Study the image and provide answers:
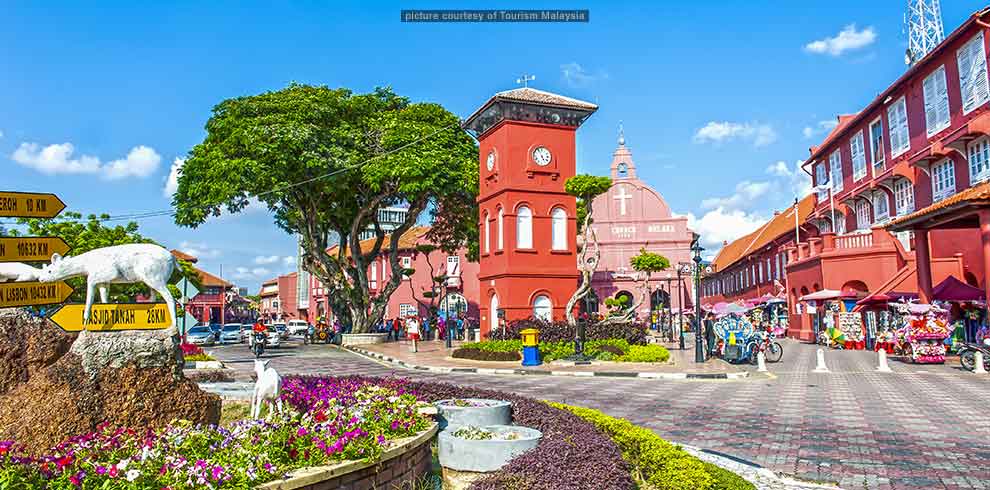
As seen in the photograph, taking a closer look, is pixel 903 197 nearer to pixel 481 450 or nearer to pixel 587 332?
pixel 587 332

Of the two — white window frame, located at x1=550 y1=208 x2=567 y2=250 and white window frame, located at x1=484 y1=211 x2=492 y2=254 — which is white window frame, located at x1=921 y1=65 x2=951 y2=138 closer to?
white window frame, located at x1=550 y1=208 x2=567 y2=250

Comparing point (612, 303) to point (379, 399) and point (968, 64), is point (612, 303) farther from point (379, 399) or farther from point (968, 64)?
point (379, 399)

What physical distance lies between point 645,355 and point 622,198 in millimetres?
36191

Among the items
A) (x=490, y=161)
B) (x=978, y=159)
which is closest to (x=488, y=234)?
(x=490, y=161)

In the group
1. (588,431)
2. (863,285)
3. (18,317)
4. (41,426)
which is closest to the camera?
(41,426)

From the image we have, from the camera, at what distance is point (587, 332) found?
23.8 m

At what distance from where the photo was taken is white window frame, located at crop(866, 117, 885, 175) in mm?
31230

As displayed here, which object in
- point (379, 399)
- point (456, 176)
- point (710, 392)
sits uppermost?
point (456, 176)

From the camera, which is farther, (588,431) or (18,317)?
(588,431)

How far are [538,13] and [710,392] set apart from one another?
32.6ft

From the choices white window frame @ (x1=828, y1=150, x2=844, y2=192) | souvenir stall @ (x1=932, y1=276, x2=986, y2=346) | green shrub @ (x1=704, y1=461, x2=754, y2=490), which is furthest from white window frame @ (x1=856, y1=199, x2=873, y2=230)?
green shrub @ (x1=704, y1=461, x2=754, y2=490)

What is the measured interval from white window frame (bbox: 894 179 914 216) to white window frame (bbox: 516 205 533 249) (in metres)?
15.7

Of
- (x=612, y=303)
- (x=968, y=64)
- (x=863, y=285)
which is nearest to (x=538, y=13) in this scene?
(x=968, y=64)

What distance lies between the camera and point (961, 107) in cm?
2372
